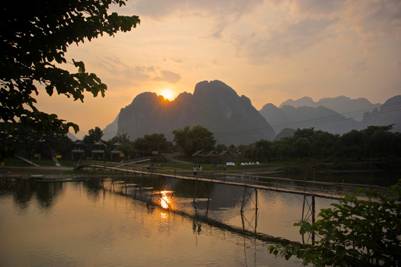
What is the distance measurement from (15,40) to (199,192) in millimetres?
48687

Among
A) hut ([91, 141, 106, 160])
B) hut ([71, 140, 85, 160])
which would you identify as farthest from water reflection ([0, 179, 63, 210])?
hut ([91, 141, 106, 160])

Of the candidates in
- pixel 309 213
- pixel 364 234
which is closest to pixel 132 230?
pixel 309 213

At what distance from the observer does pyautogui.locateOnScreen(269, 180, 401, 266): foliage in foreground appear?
4.93 m

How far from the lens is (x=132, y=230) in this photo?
30.5m

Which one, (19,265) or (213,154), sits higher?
(213,154)

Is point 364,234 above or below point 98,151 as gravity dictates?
below

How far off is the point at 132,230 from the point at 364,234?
27.0 m

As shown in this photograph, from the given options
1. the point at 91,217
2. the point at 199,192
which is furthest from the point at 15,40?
the point at 199,192

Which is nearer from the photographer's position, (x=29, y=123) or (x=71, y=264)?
(x=29, y=123)

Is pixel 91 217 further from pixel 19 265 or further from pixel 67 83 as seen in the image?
pixel 67 83

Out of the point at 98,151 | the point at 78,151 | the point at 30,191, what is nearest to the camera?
the point at 30,191

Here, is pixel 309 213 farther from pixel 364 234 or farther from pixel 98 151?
pixel 98 151

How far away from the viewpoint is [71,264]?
22.1 metres

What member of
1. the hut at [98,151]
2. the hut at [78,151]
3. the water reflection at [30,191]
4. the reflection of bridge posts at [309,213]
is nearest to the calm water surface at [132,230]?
the water reflection at [30,191]
